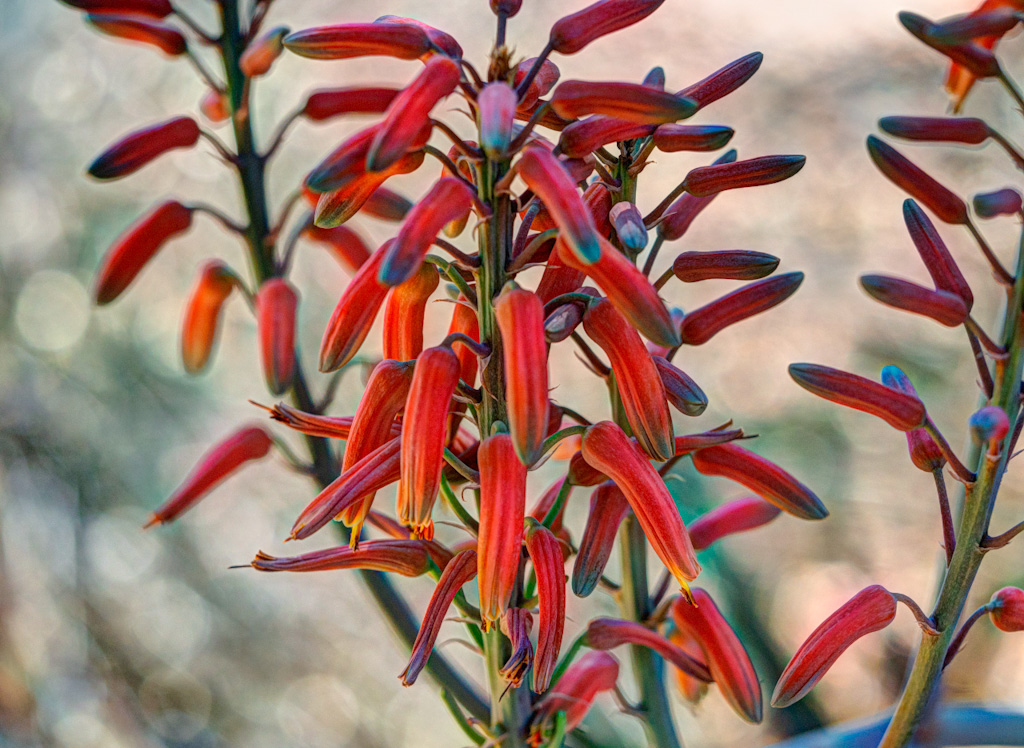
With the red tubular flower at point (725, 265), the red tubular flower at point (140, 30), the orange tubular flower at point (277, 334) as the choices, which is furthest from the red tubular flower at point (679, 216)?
the red tubular flower at point (140, 30)

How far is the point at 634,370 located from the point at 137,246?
0.39 m

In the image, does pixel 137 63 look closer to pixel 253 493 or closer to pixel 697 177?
pixel 253 493

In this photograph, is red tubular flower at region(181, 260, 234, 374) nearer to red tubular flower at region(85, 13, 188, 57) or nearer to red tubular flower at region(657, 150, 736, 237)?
red tubular flower at region(85, 13, 188, 57)

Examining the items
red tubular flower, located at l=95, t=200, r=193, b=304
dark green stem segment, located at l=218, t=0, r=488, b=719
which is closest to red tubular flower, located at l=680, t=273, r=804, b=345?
dark green stem segment, located at l=218, t=0, r=488, b=719

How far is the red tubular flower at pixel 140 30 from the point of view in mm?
543

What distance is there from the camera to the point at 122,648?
1.29 meters

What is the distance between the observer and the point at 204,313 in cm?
63

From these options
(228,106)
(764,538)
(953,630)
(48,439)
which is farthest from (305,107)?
(48,439)

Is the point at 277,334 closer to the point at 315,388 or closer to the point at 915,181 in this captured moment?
the point at 915,181

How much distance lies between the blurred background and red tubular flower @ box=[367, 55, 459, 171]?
84 centimetres

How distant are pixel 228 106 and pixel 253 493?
850 mm

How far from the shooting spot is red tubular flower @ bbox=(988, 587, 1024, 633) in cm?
37

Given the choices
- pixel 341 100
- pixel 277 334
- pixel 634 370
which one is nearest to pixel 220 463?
pixel 277 334

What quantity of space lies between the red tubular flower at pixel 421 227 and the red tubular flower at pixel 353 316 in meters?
0.05
